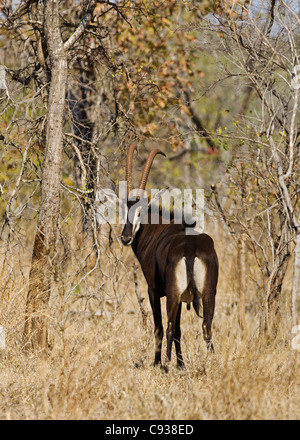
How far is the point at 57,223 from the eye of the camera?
675cm

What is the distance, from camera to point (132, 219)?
23.7ft

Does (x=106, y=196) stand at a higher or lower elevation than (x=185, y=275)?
higher

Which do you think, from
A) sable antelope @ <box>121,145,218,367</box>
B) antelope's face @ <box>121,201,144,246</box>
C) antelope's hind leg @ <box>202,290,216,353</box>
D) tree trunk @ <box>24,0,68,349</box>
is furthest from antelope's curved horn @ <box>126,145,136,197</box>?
antelope's hind leg @ <box>202,290,216,353</box>

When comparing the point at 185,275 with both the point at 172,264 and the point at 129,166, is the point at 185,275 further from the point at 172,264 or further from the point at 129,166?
the point at 129,166

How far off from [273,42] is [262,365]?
4.28 meters

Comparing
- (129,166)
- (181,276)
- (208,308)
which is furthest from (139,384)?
(129,166)

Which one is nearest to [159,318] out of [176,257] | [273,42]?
[176,257]

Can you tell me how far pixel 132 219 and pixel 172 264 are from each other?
3.73 feet

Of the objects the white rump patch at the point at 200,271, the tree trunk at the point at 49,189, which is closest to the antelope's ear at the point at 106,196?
the tree trunk at the point at 49,189

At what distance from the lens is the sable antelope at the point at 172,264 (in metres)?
6.21

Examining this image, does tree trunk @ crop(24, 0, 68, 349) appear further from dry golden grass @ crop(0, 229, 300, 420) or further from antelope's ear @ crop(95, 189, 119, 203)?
antelope's ear @ crop(95, 189, 119, 203)

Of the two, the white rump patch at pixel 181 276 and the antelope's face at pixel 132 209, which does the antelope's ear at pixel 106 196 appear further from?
the white rump patch at pixel 181 276

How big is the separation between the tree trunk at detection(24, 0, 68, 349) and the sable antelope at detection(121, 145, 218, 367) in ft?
3.08
